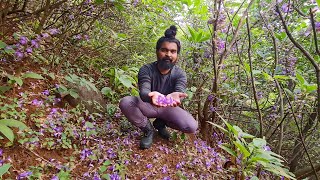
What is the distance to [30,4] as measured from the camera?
3.80 meters

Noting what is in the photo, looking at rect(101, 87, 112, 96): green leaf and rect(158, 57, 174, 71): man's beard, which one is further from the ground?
rect(158, 57, 174, 71): man's beard

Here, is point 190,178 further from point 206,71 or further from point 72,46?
point 72,46

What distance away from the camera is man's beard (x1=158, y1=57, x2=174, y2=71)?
3000 millimetres

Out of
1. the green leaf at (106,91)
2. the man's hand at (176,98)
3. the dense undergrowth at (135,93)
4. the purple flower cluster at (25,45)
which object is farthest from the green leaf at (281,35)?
the purple flower cluster at (25,45)

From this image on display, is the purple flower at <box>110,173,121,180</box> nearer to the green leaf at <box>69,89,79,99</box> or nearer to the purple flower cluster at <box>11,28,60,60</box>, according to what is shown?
the green leaf at <box>69,89,79,99</box>

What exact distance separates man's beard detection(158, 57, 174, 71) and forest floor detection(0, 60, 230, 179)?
84 centimetres

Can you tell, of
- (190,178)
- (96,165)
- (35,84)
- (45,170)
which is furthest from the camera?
(35,84)

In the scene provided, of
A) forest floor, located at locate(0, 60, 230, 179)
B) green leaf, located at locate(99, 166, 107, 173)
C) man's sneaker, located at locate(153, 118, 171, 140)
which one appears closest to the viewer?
A: forest floor, located at locate(0, 60, 230, 179)

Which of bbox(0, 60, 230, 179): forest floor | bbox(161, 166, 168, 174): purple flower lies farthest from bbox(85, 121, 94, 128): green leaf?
bbox(161, 166, 168, 174): purple flower

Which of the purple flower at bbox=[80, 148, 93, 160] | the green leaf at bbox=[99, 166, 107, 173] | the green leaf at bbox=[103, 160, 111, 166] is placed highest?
the purple flower at bbox=[80, 148, 93, 160]

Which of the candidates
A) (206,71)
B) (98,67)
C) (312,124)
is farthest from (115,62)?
(312,124)

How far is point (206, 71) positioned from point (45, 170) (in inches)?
83.1

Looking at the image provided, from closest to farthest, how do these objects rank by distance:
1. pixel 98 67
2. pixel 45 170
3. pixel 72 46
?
pixel 45 170
pixel 72 46
pixel 98 67

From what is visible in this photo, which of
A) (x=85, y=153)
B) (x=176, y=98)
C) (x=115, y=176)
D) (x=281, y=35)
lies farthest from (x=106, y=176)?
(x=281, y=35)
